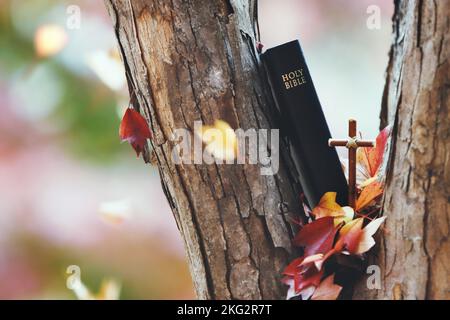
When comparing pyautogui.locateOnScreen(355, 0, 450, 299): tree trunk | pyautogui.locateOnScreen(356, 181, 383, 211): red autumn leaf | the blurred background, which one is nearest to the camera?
pyautogui.locateOnScreen(355, 0, 450, 299): tree trunk

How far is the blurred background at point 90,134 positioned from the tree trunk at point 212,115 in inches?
12.4

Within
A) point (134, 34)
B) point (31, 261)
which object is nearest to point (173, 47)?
point (134, 34)

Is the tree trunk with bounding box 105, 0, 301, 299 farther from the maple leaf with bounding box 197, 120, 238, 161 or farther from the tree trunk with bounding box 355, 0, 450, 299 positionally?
the tree trunk with bounding box 355, 0, 450, 299

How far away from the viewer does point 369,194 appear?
0.65m

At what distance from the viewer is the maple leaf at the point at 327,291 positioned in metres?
0.61

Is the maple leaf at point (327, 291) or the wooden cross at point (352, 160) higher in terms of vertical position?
the wooden cross at point (352, 160)

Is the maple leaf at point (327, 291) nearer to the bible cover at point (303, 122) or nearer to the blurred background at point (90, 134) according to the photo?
the bible cover at point (303, 122)

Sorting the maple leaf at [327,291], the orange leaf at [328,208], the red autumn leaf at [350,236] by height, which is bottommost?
the maple leaf at [327,291]

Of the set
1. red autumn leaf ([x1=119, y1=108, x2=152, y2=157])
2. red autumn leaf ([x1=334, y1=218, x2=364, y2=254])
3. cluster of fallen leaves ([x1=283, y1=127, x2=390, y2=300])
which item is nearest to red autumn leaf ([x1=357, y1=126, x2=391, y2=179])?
cluster of fallen leaves ([x1=283, y1=127, x2=390, y2=300])

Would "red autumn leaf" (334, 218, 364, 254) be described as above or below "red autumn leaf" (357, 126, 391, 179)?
below

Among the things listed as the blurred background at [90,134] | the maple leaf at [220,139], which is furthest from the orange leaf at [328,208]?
the blurred background at [90,134]

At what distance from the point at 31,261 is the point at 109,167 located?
21 centimetres

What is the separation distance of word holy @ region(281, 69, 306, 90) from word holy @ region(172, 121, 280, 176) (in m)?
0.07

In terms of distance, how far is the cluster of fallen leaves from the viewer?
0.61 metres
